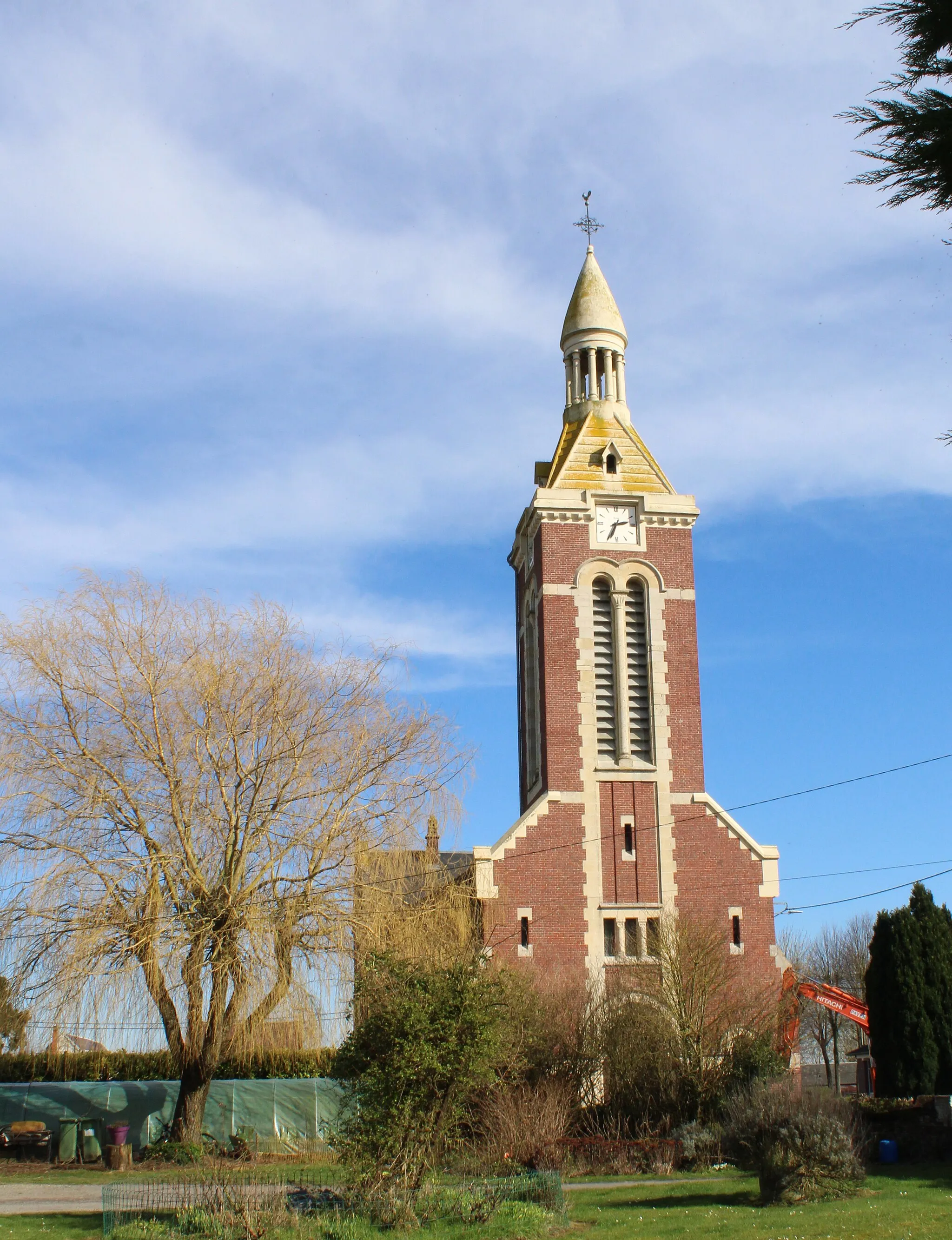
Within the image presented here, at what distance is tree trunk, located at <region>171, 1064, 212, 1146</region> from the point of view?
2508 cm

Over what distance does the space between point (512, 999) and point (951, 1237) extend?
10115 millimetres

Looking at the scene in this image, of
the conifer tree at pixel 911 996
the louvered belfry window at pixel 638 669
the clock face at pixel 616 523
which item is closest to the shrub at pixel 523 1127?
the conifer tree at pixel 911 996

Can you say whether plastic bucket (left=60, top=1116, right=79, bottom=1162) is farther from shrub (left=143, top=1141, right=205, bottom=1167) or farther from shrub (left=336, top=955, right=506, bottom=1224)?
shrub (left=336, top=955, right=506, bottom=1224)

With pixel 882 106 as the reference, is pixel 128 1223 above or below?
below

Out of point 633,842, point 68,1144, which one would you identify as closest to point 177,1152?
point 68,1144

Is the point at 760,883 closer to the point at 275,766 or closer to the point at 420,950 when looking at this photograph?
the point at 420,950

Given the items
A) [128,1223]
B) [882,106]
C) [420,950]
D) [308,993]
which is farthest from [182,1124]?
[882,106]

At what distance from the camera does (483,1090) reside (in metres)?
22.4

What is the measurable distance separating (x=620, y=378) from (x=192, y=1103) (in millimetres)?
23917

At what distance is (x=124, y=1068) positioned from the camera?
118 ft

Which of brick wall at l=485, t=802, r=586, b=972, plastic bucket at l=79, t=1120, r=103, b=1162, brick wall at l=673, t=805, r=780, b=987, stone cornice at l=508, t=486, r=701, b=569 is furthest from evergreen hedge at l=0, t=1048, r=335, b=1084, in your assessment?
stone cornice at l=508, t=486, r=701, b=569

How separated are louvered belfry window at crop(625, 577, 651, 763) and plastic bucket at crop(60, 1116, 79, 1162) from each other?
623 inches

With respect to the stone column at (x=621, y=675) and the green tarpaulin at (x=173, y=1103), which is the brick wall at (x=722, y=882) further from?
the green tarpaulin at (x=173, y=1103)

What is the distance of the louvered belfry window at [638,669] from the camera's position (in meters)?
32.6
